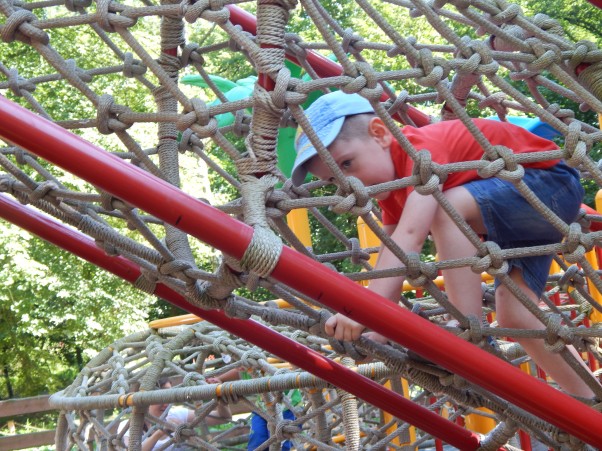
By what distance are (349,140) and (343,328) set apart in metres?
0.33

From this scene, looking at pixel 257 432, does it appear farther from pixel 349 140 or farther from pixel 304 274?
pixel 304 274

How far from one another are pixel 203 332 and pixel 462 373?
1.75 meters

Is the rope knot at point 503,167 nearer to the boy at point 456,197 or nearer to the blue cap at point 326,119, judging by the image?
the boy at point 456,197

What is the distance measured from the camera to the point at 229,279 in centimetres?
132

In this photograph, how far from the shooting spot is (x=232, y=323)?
176cm

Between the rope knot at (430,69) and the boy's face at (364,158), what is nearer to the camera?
the rope knot at (430,69)

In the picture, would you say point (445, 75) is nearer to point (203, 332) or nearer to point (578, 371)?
point (578, 371)

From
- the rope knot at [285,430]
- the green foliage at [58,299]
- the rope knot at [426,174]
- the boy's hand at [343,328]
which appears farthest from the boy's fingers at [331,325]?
the green foliage at [58,299]

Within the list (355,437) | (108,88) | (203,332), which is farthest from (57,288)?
(355,437)

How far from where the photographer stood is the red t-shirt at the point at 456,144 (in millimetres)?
1497

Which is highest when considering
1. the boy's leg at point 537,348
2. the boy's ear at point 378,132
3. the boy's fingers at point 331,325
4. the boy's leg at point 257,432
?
the boy's ear at point 378,132

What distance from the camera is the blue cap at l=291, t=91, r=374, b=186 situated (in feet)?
4.71

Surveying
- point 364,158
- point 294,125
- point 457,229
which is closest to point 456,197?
point 457,229

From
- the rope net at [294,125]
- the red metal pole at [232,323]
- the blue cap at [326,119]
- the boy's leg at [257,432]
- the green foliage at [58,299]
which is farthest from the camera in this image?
the green foliage at [58,299]
